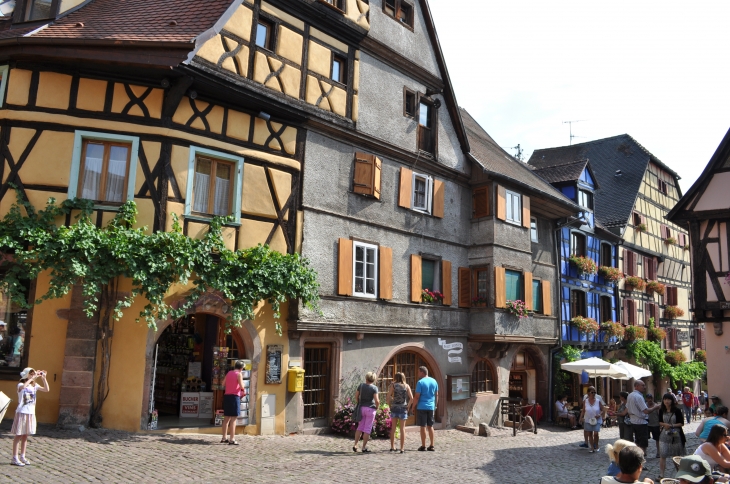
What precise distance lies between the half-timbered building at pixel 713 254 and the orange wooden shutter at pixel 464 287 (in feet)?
20.5

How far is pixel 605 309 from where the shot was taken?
29375 mm

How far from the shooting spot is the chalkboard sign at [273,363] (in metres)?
13.8

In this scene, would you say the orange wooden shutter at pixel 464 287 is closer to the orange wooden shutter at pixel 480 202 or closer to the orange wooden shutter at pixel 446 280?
the orange wooden shutter at pixel 446 280

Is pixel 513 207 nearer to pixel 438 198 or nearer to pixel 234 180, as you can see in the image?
pixel 438 198

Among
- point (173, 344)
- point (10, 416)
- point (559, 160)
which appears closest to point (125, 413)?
point (10, 416)

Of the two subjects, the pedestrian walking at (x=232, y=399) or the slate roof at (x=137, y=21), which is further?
the slate roof at (x=137, y=21)

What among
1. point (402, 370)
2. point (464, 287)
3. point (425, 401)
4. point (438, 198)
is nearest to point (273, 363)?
point (425, 401)

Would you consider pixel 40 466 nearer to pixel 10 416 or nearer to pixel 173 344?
pixel 10 416

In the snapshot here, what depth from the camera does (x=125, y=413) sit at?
38.9ft

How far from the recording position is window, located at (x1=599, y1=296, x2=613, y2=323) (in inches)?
1144

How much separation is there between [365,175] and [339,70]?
2.71m

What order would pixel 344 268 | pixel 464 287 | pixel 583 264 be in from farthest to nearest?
pixel 583 264 < pixel 464 287 < pixel 344 268

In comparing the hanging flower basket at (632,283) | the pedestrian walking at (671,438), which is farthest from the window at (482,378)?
the hanging flower basket at (632,283)

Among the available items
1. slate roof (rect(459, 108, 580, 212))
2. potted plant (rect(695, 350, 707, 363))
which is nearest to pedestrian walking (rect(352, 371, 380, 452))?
slate roof (rect(459, 108, 580, 212))
